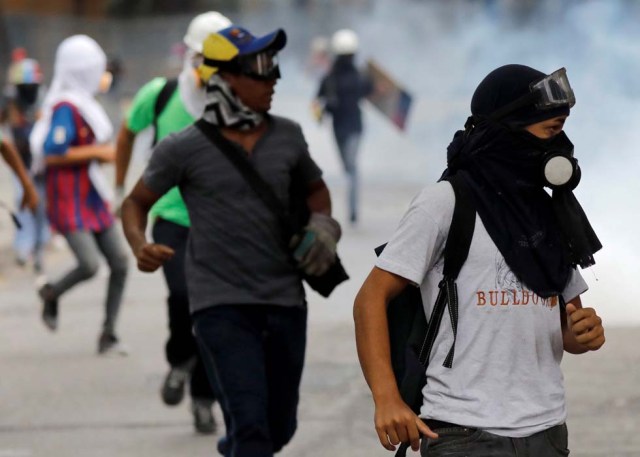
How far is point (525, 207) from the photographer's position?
348cm

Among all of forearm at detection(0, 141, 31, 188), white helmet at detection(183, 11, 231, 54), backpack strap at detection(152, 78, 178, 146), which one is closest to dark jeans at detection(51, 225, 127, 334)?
forearm at detection(0, 141, 31, 188)

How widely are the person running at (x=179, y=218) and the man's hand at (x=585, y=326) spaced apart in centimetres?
305

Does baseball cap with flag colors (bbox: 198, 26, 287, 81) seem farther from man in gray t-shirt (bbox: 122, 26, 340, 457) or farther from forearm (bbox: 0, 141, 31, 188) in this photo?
forearm (bbox: 0, 141, 31, 188)

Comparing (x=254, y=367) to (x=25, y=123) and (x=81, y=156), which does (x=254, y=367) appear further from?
(x=25, y=123)

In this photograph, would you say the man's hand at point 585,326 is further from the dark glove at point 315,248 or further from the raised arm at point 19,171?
the raised arm at point 19,171

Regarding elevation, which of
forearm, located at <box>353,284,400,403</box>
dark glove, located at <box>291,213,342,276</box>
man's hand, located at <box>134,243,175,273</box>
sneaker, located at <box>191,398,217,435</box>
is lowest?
sneaker, located at <box>191,398,217,435</box>

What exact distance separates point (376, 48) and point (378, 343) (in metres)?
25.5

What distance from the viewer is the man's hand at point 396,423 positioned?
327cm

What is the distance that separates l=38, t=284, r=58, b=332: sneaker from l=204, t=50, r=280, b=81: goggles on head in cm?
404

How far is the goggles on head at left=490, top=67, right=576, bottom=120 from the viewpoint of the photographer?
3.45m

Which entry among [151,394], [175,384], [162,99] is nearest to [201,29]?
[162,99]

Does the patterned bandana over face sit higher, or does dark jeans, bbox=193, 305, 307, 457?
the patterned bandana over face

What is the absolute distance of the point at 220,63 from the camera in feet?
17.2

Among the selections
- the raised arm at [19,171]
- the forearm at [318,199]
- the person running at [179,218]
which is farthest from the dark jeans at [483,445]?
the raised arm at [19,171]
